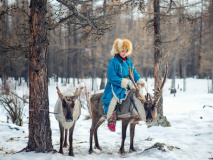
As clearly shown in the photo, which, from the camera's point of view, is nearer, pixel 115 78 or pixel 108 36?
pixel 115 78

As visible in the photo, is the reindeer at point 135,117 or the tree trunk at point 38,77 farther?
the reindeer at point 135,117

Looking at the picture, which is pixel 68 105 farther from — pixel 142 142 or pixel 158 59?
pixel 158 59

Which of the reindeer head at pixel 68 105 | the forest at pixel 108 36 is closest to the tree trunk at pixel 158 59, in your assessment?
the forest at pixel 108 36

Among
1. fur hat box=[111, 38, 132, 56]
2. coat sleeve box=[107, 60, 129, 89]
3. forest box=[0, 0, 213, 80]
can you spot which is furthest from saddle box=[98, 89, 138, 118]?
forest box=[0, 0, 213, 80]

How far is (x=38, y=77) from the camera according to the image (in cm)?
415

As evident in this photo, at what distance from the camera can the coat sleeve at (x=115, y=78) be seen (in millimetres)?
4512

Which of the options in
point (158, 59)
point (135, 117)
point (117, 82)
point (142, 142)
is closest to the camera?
point (117, 82)

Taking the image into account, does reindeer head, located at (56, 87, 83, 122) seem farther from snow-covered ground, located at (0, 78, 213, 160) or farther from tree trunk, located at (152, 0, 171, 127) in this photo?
tree trunk, located at (152, 0, 171, 127)

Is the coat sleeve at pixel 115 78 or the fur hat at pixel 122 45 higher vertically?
the fur hat at pixel 122 45

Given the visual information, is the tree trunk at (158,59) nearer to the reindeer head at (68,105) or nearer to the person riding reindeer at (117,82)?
the person riding reindeer at (117,82)

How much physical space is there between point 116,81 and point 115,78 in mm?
72

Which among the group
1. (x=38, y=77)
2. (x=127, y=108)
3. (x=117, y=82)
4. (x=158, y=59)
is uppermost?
(x=158, y=59)

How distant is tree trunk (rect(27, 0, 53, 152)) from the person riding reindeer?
4.68ft

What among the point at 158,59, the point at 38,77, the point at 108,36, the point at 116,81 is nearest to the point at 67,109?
the point at 38,77
